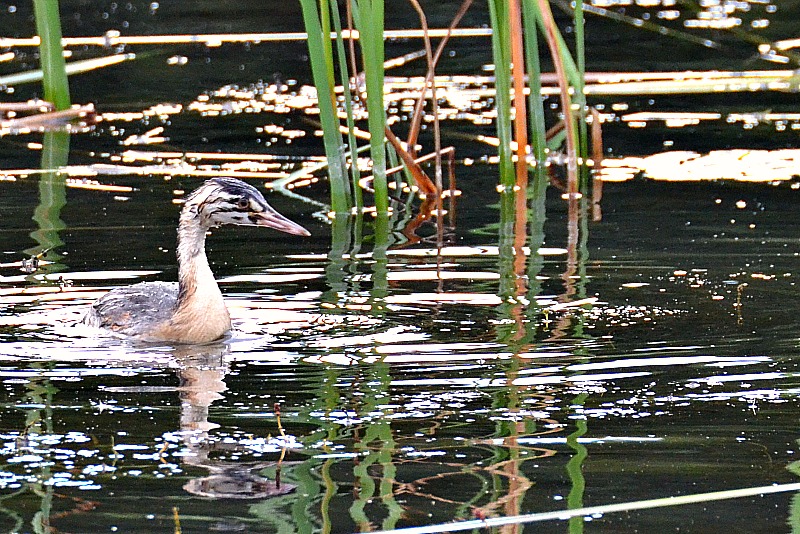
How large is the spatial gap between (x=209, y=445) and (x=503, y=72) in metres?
5.31

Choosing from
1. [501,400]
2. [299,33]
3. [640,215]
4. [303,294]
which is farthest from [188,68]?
[501,400]

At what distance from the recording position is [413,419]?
298 inches

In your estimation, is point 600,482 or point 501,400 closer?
point 600,482

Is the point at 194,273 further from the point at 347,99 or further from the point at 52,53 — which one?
the point at 52,53

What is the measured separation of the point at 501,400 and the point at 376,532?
207cm

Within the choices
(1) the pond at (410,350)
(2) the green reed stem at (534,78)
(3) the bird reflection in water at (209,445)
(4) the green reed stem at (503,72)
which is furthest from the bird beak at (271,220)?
(2) the green reed stem at (534,78)

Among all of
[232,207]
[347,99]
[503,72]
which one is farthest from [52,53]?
[232,207]

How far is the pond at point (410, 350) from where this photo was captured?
6555 millimetres

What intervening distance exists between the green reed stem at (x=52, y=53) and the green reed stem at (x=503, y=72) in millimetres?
4360

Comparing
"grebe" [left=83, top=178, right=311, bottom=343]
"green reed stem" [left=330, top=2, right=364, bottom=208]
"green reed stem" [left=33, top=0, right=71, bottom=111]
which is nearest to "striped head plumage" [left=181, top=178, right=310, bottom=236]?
"grebe" [left=83, top=178, right=311, bottom=343]

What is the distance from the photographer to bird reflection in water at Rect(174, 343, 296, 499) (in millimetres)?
6582

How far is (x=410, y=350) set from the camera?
888 centimetres

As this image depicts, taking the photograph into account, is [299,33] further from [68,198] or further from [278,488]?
[278,488]

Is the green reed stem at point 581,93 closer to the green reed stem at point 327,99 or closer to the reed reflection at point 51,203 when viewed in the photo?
the green reed stem at point 327,99
